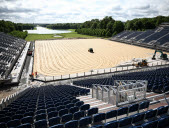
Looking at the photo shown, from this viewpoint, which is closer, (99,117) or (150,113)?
(150,113)

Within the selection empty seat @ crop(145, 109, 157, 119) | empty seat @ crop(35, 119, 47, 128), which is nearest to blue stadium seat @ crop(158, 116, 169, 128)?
empty seat @ crop(145, 109, 157, 119)

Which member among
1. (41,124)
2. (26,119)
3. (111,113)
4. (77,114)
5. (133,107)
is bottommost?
(26,119)

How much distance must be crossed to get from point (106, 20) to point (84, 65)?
10437 cm

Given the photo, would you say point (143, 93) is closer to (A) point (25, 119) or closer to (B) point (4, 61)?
(A) point (25, 119)

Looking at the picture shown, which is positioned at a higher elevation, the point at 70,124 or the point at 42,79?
the point at 70,124

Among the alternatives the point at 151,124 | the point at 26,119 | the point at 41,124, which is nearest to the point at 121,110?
the point at 151,124

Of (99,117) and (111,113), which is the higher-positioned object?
(111,113)

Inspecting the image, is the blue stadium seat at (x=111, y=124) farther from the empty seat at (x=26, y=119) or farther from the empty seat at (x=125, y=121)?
the empty seat at (x=26, y=119)

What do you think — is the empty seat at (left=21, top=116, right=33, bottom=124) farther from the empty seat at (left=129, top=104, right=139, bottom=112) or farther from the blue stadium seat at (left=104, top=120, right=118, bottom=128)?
the empty seat at (left=129, top=104, right=139, bottom=112)

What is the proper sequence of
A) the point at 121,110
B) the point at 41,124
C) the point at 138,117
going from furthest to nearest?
the point at 121,110
the point at 41,124
the point at 138,117

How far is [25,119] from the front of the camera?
677cm

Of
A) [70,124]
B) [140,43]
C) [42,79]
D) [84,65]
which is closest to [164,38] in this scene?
[140,43]

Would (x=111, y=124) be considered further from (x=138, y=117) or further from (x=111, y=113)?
(x=138, y=117)

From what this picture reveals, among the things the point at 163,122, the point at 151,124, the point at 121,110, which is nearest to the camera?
the point at 151,124
